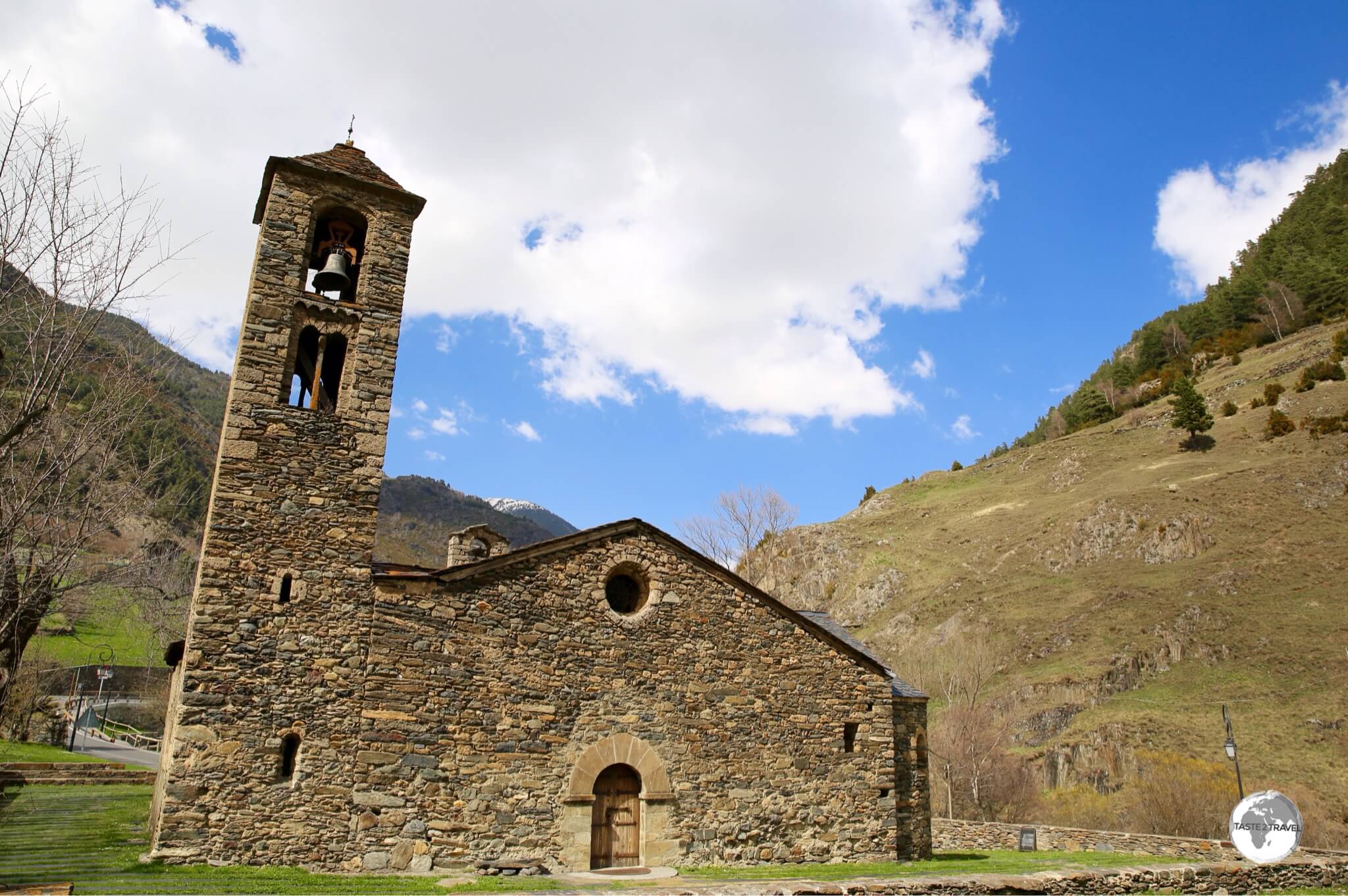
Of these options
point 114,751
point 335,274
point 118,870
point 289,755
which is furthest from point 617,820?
point 114,751

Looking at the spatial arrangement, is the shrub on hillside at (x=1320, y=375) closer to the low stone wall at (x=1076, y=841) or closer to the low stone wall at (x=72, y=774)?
the low stone wall at (x=1076, y=841)

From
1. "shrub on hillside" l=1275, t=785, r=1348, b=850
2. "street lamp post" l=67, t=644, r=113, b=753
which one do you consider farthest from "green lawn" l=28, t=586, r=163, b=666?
"shrub on hillside" l=1275, t=785, r=1348, b=850

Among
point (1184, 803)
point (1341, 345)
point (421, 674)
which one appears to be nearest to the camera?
point (421, 674)

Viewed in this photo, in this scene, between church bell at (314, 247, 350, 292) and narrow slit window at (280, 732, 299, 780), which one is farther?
church bell at (314, 247, 350, 292)

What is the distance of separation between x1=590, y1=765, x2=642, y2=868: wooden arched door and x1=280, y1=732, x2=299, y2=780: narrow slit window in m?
4.87

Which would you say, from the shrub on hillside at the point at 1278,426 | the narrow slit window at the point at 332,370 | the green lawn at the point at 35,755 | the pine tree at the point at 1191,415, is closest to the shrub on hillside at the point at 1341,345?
the pine tree at the point at 1191,415

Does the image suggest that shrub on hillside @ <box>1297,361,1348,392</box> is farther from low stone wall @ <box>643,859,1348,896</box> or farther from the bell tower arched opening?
the bell tower arched opening

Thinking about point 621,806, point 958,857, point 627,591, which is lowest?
point 958,857

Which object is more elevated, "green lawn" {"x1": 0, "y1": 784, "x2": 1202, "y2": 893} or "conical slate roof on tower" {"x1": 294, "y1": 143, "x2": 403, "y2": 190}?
"conical slate roof on tower" {"x1": 294, "y1": 143, "x2": 403, "y2": 190}

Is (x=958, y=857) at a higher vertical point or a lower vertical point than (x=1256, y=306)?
lower

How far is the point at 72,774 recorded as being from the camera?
78.0ft

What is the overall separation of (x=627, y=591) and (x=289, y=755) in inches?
248

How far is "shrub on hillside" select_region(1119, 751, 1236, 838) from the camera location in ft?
84.7

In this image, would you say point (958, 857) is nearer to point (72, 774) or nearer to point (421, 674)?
point (421, 674)
